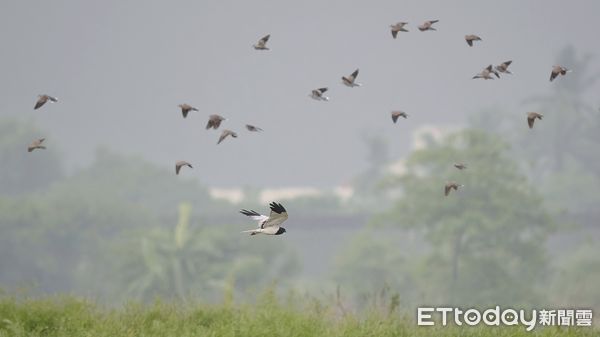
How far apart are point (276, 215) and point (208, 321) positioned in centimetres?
386

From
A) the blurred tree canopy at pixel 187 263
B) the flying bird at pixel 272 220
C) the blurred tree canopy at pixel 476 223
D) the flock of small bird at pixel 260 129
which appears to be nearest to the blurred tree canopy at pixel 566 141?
the blurred tree canopy at pixel 476 223

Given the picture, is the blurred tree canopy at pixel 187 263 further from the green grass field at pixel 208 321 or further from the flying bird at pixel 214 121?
the flying bird at pixel 214 121

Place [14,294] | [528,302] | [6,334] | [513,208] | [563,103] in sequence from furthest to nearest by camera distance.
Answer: [563,103] → [513,208] → [528,302] → [14,294] → [6,334]

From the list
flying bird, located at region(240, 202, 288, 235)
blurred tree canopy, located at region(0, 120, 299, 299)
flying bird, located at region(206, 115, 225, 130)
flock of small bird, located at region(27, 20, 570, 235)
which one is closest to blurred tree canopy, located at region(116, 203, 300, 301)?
blurred tree canopy, located at region(0, 120, 299, 299)

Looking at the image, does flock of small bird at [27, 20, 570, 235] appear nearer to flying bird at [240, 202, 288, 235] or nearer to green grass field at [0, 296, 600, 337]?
flying bird at [240, 202, 288, 235]

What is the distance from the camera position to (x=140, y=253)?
70.7m

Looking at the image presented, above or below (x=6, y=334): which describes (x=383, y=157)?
above

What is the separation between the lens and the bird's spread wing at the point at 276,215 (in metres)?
9.64

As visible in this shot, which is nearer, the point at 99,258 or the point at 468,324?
the point at 468,324

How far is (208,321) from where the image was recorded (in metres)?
13.1

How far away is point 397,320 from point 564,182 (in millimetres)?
110537

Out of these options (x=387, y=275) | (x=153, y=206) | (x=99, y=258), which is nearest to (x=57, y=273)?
(x=99, y=258)

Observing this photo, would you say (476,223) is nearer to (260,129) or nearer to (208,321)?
(208,321)

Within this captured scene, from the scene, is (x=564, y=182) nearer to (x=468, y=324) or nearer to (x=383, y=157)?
(x=383, y=157)
